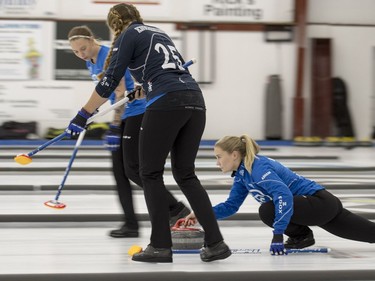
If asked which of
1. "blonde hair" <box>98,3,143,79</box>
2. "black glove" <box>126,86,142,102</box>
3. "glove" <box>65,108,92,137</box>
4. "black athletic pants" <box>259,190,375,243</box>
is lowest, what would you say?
"black athletic pants" <box>259,190,375,243</box>

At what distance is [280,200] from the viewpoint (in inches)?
169

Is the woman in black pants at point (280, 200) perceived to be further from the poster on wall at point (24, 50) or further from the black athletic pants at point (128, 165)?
the poster on wall at point (24, 50)

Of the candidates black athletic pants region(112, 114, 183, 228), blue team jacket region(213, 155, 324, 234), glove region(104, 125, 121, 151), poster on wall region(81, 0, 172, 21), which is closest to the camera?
blue team jacket region(213, 155, 324, 234)

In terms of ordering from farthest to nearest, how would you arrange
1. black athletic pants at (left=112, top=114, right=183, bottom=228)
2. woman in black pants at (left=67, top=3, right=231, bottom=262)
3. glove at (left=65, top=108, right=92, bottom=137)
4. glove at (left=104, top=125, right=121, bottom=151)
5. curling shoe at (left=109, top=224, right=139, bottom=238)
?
curling shoe at (left=109, top=224, right=139, bottom=238)
glove at (left=104, top=125, right=121, bottom=151)
black athletic pants at (left=112, top=114, right=183, bottom=228)
glove at (left=65, top=108, right=92, bottom=137)
woman in black pants at (left=67, top=3, right=231, bottom=262)

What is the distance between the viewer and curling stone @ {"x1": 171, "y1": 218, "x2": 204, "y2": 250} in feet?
14.8

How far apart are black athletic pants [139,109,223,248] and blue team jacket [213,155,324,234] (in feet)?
1.09

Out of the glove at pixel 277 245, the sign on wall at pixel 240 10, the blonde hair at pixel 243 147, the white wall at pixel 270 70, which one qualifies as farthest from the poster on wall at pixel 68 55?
the glove at pixel 277 245

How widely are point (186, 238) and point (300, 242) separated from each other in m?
0.65

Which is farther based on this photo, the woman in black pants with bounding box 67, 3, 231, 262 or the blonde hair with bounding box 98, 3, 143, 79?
the blonde hair with bounding box 98, 3, 143, 79

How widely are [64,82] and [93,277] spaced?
1043 cm

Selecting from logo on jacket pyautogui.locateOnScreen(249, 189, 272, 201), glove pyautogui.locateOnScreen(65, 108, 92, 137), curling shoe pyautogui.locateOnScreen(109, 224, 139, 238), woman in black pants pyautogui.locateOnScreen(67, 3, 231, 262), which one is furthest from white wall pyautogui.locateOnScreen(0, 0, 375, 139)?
woman in black pants pyautogui.locateOnScreen(67, 3, 231, 262)

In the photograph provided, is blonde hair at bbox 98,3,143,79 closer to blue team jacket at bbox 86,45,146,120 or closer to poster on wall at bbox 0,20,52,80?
blue team jacket at bbox 86,45,146,120

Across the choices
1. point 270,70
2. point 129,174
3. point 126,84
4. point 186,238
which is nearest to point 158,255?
point 186,238

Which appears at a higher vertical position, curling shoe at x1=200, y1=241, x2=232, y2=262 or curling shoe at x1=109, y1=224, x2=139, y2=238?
curling shoe at x1=200, y1=241, x2=232, y2=262
